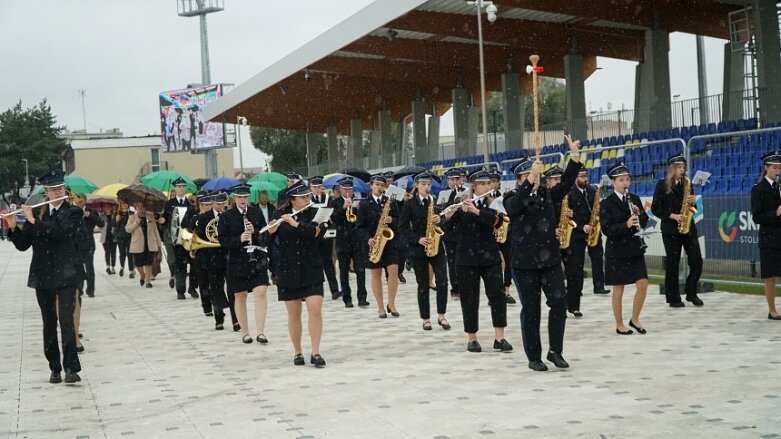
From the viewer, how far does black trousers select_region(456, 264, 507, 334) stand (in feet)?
38.1

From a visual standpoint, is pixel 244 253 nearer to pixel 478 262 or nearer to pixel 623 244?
pixel 478 262

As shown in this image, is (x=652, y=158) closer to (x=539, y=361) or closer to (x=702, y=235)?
(x=702, y=235)

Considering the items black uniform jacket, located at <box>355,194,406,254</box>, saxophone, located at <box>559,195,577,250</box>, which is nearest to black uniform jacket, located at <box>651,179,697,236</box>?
saxophone, located at <box>559,195,577,250</box>

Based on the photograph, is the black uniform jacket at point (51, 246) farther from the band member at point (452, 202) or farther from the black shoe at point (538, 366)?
the black shoe at point (538, 366)

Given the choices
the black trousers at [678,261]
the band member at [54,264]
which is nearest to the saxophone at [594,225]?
the black trousers at [678,261]

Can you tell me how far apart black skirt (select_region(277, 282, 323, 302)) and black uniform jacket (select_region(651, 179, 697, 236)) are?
5.35 metres

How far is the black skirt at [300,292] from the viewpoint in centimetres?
1122

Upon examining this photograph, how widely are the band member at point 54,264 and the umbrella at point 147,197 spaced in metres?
11.7

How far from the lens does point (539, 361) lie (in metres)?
10.2

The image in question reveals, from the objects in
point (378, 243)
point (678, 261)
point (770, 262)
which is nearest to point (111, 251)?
point (378, 243)

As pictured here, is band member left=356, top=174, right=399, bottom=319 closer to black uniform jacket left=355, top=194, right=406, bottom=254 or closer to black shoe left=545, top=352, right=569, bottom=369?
black uniform jacket left=355, top=194, right=406, bottom=254

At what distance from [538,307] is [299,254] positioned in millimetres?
2563

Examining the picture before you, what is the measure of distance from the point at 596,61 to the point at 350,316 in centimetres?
3235

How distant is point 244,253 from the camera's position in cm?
1311
